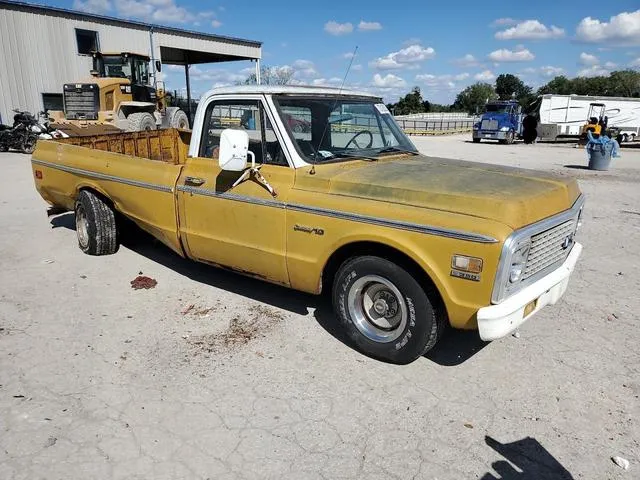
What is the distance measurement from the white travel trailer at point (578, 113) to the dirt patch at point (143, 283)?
29.8 metres

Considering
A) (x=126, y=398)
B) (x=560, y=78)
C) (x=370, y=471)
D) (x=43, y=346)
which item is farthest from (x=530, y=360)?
(x=560, y=78)

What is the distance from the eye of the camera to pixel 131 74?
19312mm

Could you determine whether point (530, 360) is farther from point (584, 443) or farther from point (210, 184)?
point (210, 184)

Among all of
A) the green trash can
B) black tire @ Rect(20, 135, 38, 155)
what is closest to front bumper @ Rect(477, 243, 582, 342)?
the green trash can

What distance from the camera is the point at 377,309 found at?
3.75 meters

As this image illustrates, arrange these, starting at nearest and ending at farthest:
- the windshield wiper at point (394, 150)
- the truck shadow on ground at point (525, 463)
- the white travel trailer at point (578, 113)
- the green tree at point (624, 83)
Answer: the truck shadow on ground at point (525, 463)
the windshield wiper at point (394, 150)
the white travel trailer at point (578, 113)
the green tree at point (624, 83)

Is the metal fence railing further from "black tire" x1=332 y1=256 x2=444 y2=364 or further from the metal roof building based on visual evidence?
"black tire" x1=332 y1=256 x2=444 y2=364

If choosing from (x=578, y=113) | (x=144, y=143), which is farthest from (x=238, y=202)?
(x=578, y=113)

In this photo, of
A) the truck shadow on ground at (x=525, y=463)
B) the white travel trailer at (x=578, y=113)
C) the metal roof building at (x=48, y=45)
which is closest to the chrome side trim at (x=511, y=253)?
the truck shadow on ground at (x=525, y=463)

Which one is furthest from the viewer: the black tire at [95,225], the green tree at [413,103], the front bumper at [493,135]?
the green tree at [413,103]

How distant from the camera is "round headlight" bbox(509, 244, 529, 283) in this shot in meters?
3.09

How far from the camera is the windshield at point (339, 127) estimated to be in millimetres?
4098

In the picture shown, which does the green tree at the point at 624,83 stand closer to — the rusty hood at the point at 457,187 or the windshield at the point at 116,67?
the windshield at the point at 116,67

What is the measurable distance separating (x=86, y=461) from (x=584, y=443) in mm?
2874
